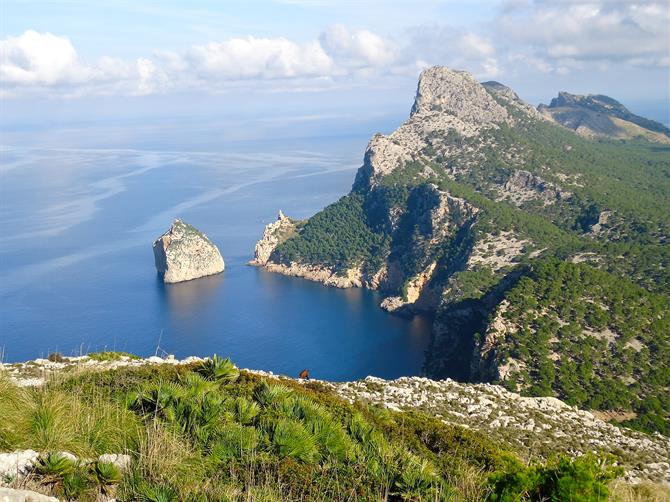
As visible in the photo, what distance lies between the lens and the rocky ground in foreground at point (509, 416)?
16750 millimetres

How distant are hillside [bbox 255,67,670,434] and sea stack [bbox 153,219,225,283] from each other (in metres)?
9.38

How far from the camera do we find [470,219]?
2921 inches

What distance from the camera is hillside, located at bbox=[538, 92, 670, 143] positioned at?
6112 inches

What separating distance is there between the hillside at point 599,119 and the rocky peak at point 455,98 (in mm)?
40805

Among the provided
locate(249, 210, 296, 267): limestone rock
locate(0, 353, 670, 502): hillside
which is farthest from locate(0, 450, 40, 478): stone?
locate(249, 210, 296, 267): limestone rock

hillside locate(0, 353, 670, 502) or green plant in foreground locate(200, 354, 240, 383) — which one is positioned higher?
hillside locate(0, 353, 670, 502)

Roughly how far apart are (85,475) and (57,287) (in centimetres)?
7886

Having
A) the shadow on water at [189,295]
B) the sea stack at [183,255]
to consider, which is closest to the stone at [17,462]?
the shadow on water at [189,295]

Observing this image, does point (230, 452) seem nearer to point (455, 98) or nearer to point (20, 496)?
point (20, 496)

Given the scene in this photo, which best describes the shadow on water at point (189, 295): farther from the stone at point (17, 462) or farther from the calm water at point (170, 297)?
the stone at point (17, 462)

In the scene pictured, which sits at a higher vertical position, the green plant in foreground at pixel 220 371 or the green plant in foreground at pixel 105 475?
the green plant in foreground at pixel 105 475

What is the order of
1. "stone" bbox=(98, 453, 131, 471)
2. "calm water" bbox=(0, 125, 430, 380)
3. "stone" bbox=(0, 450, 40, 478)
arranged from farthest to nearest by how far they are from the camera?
1. "calm water" bbox=(0, 125, 430, 380)
2. "stone" bbox=(98, 453, 131, 471)
3. "stone" bbox=(0, 450, 40, 478)

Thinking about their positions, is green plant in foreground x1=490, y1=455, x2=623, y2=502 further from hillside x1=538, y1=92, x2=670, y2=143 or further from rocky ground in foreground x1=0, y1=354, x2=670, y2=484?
hillside x1=538, y1=92, x2=670, y2=143

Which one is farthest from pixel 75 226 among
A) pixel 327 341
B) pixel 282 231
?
pixel 327 341
